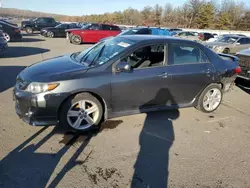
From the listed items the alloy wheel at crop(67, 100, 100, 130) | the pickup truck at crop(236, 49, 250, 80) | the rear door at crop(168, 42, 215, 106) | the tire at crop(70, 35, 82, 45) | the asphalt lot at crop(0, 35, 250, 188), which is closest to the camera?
the asphalt lot at crop(0, 35, 250, 188)

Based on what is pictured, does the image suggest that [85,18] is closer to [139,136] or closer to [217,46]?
[217,46]

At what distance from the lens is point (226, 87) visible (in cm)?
520

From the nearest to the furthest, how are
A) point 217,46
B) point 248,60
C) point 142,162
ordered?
point 142,162 < point 248,60 < point 217,46

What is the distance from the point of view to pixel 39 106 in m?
3.46

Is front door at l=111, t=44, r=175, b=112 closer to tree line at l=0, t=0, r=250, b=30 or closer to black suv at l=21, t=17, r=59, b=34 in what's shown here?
black suv at l=21, t=17, r=59, b=34

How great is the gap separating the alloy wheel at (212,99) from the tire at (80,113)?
2.44 meters

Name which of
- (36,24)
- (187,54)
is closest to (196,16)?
(36,24)

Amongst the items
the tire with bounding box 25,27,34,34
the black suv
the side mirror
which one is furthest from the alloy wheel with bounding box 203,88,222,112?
the tire with bounding box 25,27,34,34

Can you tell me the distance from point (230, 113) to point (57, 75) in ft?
Result: 12.7

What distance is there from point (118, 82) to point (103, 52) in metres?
0.88

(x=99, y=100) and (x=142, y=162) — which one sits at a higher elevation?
(x=99, y=100)

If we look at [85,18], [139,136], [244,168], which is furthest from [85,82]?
[85,18]

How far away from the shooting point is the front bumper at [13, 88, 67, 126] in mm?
3453

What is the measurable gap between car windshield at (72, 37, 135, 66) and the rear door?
0.93 metres
